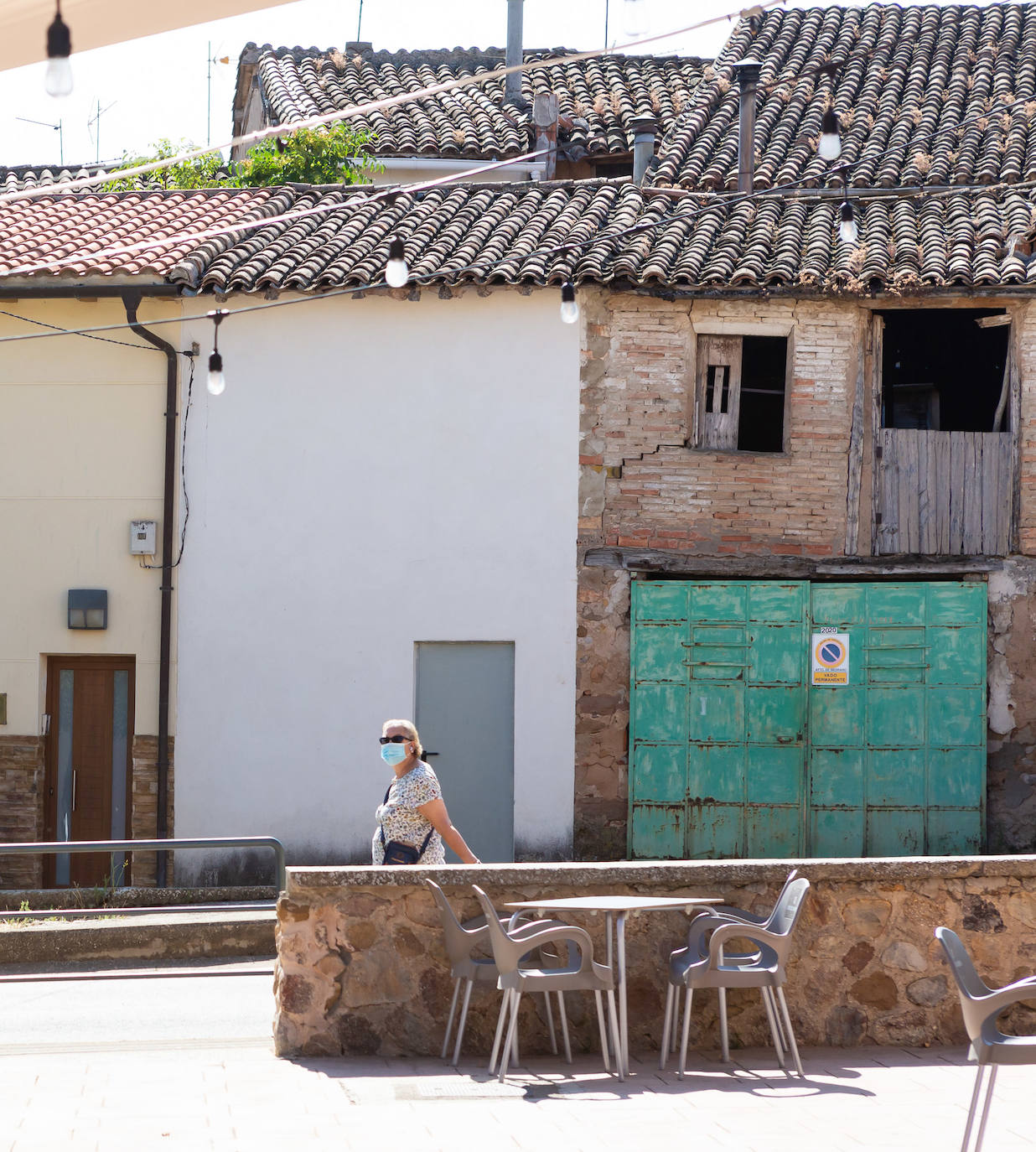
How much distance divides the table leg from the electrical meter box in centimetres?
896

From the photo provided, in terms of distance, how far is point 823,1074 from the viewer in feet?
21.6

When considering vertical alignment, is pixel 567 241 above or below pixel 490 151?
below

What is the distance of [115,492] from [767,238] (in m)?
7.17

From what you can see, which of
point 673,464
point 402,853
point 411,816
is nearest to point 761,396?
point 673,464

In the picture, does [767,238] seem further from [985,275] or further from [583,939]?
[583,939]

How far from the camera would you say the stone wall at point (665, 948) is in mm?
6973

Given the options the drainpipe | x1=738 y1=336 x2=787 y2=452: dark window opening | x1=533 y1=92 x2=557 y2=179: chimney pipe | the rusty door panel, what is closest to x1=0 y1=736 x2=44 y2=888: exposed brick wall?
the drainpipe

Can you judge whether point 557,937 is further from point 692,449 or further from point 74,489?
point 74,489

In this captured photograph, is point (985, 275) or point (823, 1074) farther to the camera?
point (985, 275)

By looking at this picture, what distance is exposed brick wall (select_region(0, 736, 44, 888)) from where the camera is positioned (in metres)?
14.4

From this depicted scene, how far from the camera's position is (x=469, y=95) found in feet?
74.5

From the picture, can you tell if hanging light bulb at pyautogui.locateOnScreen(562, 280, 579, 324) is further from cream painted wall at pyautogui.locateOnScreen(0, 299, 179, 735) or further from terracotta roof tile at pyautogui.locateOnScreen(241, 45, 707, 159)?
terracotta roof tile at pyautogui.locateOnScreen(241, 45, 707, 159)

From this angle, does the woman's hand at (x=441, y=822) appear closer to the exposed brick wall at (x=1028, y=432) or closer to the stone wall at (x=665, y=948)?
the stone wall at (x=665, y=948)

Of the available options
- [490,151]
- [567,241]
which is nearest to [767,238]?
[567,241]
